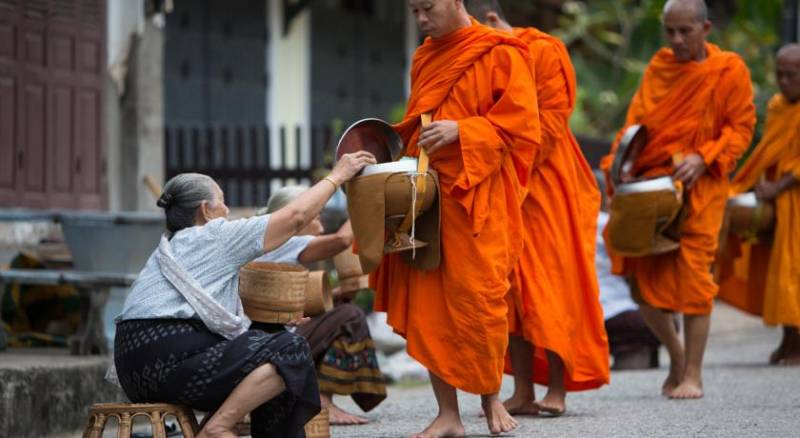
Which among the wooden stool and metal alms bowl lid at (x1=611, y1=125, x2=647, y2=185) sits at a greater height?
metal alms bowl lid at (x1=611, y1=125, x2=647, y2=185)

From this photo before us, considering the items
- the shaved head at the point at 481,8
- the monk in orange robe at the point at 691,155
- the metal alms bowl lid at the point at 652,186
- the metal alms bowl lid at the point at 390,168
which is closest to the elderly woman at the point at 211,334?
the metal alms bowl lid at the point at 390,168

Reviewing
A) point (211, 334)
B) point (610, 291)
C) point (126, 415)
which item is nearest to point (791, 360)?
point (610, 291)

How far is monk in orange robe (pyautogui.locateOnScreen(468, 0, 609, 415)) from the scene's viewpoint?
6.60 m

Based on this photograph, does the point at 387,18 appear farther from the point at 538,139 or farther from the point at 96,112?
the point at 538,139

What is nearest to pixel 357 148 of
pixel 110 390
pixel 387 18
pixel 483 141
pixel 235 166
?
pixel 483 141

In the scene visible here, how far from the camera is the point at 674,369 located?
787 cm

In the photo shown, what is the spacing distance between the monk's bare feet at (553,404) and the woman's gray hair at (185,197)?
7.45ft

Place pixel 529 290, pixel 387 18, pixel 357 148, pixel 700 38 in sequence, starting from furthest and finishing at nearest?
pixel 387 18
pixel 700 38
pixel 529 290
pixel 357 148

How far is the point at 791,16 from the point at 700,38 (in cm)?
611

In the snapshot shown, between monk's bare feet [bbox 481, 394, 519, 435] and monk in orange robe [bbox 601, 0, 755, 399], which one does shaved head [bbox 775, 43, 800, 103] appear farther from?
monk's bare feet [bbox 481, 394, 519, 435]

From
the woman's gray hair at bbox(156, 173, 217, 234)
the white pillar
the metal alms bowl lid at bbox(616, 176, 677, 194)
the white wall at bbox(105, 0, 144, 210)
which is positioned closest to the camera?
the woman's gray hair at bbox(156, 173, 217, 234)

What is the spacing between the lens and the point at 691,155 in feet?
25.1

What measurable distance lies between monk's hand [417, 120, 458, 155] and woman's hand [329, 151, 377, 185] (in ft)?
0.85

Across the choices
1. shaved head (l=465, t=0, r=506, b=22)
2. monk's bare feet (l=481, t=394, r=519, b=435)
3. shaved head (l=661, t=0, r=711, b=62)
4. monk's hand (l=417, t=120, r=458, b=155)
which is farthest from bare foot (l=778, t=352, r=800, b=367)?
monk's hand (l=417, t=120, r=458, b=155)
